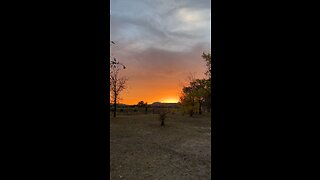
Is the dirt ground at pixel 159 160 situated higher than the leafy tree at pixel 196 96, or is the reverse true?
the leafy tree at pixel 196 96

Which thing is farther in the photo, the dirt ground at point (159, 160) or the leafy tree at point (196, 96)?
the leafy tree at point (196, 96)

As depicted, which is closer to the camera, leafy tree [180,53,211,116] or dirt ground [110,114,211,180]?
dirt ground [110,114,211,180]

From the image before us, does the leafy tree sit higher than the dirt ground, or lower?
higher

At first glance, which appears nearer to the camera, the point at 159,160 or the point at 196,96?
the point at 159,160
